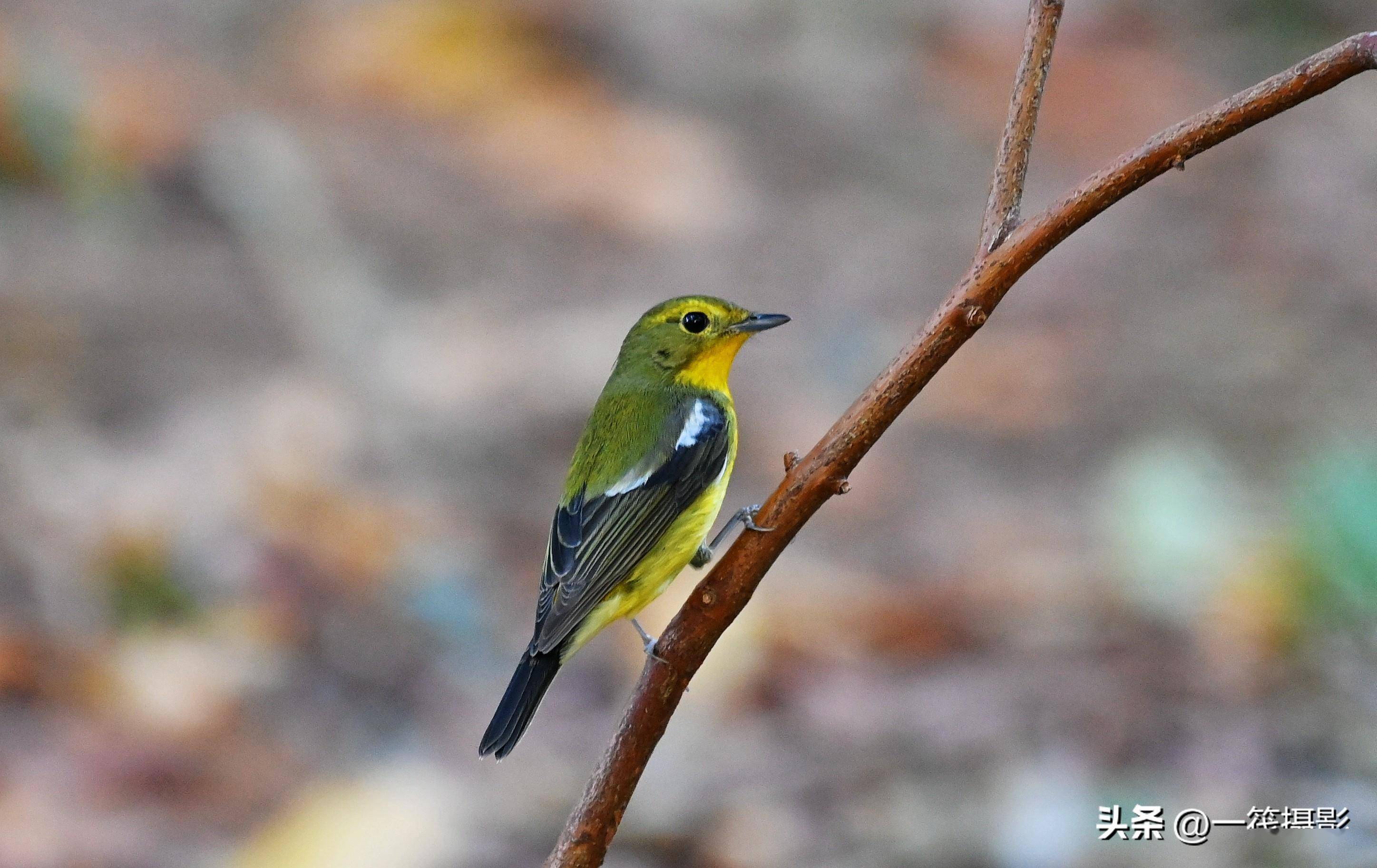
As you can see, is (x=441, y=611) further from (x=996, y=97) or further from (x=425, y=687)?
(x=996, y=97)

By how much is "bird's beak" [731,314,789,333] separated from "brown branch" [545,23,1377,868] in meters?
1.61

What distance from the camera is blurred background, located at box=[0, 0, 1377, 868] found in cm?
484

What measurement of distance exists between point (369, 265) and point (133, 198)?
1.33 m

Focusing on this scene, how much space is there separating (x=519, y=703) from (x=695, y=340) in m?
1.42

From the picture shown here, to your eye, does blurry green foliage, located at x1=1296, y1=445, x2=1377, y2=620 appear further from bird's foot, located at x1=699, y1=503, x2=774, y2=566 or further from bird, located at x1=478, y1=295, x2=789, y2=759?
bird's foot, located at x1=699, y1=503, x2=774, y2=566

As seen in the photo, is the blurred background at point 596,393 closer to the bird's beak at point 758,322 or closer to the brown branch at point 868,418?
the bird's beak at point 758,322

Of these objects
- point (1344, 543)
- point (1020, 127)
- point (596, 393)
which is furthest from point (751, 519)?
point (596, 393)

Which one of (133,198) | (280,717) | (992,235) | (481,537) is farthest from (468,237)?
(992,235)

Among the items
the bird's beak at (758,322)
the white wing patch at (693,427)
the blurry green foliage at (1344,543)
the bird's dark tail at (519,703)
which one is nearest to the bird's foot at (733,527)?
the white wing patch at (693,427)

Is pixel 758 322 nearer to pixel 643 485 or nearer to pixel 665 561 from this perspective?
pixel 643 485

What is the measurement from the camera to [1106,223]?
9359 mm

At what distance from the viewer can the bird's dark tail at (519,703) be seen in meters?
3.00

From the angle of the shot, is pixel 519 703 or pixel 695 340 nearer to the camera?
pixel 519 703

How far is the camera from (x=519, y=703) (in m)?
3.18
